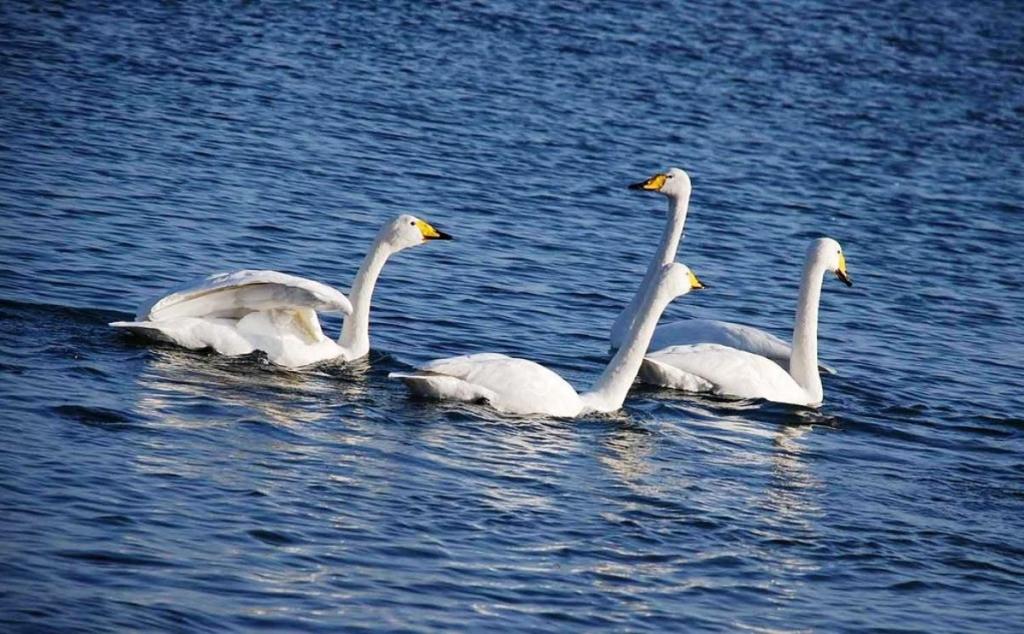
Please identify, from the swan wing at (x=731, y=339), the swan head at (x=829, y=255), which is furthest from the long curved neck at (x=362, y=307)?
the swan head at (x=829, y=255)

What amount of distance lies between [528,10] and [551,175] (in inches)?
461

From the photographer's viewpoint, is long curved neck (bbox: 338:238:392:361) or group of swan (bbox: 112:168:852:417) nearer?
group of swan (bbox: 112:168:852:417)

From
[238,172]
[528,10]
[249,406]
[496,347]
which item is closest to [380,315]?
[496,347]

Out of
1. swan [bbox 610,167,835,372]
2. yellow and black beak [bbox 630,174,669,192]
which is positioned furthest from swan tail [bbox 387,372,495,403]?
yellow and black beak [bbox 630,174,669,192]

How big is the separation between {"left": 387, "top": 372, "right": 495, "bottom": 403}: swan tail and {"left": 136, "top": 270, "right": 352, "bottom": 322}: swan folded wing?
860 mm

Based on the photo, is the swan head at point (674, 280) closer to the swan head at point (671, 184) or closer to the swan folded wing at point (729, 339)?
the swan folded wing at point (729, 339)

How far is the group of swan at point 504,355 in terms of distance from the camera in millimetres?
11938

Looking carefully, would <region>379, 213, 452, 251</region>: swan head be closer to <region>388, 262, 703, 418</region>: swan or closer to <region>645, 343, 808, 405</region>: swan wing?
<region>388, 262, 703, 418</region>: swan

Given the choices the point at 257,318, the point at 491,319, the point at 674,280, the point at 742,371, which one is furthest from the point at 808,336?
the point at 257,318

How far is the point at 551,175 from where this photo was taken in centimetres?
2139

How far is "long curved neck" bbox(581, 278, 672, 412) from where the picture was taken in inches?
491

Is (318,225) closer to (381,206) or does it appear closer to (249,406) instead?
(381,206)

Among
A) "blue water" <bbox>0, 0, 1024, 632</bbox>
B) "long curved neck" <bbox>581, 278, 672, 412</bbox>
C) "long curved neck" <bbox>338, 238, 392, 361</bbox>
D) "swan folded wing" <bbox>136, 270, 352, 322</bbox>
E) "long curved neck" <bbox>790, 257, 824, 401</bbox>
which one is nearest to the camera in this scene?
"blue water" <bbox>0, 0, 1024, 632</bbox>

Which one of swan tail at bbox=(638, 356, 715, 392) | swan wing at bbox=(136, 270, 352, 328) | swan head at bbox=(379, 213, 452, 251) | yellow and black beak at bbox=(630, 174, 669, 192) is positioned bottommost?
swan tail at bbox=(638, 356, 715, 392)
